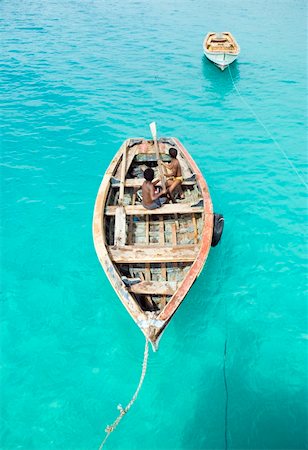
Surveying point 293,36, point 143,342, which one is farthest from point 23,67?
point 293,36

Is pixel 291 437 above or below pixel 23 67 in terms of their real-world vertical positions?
below

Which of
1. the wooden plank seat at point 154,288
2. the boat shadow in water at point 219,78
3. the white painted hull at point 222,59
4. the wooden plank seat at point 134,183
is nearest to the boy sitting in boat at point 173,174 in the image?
the wooden plank seat at point 134,183

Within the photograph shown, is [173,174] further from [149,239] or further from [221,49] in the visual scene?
[221,49]

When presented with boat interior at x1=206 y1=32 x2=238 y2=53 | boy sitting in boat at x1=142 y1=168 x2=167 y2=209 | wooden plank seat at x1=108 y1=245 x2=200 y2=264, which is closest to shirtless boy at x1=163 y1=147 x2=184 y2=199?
boy sitting in boat at x1=142 y1=168 x2=167 y2=209

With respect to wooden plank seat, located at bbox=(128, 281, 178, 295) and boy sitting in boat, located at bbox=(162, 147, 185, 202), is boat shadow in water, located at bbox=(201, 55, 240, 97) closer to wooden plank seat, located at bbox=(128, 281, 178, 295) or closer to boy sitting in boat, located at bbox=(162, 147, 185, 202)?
boy sitting in boat, located at bbox=(162, 147, 185, 202)

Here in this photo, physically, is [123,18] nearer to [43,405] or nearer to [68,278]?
[68,278]

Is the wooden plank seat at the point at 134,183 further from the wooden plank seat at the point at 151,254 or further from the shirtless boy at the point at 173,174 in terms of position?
the wooden plank seat at the point at 151,254

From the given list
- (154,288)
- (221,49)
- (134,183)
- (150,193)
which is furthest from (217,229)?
(221,49)
